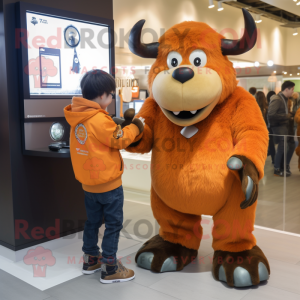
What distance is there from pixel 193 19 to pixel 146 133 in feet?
14.4

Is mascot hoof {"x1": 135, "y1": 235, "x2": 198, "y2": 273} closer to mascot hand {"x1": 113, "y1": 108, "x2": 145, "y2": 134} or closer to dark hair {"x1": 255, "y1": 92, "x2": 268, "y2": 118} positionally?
mascot hand {"x1": 113, "y1": 108, "x2": 145, "y2": 134}

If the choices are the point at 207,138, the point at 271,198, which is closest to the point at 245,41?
the point at 207,138

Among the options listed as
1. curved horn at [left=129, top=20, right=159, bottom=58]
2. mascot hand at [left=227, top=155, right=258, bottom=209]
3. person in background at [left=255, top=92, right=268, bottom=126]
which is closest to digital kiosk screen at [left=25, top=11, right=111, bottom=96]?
curved horn at [left=129, top=20, right=159, bottom=58]

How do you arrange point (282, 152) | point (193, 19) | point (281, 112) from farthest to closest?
1. point (193, 19)
2. point (281, 112)
3. point (282, 152)

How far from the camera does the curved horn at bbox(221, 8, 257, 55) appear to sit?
1924 mm

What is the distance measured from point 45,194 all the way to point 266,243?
1.65 m

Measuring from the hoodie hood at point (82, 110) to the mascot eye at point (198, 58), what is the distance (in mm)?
564

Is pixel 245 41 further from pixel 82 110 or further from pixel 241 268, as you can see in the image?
pixel 241 268

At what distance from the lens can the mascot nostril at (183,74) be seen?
1.85 meters

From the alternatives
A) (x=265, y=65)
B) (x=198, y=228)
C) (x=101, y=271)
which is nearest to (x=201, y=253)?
(x=198, y=228)

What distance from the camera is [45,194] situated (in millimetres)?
2641

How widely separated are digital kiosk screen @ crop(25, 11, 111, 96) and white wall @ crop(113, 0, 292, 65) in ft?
7.24

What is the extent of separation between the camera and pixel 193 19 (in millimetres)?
6055

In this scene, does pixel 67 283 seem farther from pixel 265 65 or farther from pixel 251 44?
pixel 265 65
